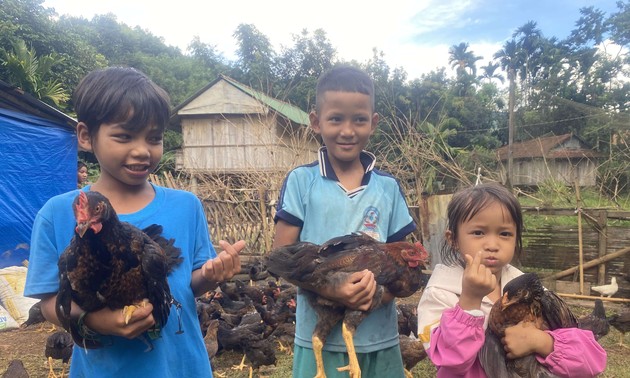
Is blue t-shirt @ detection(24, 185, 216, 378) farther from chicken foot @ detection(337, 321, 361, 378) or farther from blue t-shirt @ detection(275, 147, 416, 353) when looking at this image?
chicken foot @ detection(337, 321, 361, 378)

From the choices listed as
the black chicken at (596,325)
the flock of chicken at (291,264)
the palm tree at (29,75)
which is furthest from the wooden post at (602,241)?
the palm tree at (29,75)

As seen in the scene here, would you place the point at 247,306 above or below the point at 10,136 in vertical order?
below

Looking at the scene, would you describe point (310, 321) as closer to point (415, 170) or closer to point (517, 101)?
point (415, 170)

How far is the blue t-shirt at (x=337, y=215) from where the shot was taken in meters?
2.21

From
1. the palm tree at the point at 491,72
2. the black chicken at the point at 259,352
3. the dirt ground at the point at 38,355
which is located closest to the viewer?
the black chicken at the point at 259,352

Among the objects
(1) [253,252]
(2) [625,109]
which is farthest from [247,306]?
(2) [625,109]

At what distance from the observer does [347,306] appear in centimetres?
205

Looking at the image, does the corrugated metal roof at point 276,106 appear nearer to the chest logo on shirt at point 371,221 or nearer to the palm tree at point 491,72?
the chest logo on shirt at point 371,221

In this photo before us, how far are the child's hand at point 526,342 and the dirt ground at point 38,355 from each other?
4054mm

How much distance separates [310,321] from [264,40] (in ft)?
124

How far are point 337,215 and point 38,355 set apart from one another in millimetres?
5992

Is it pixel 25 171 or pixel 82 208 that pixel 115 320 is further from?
pixel 25 171

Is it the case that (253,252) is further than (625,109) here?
No

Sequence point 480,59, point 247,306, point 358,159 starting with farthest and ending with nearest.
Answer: point 480,59
point 247,306
point 358,159
